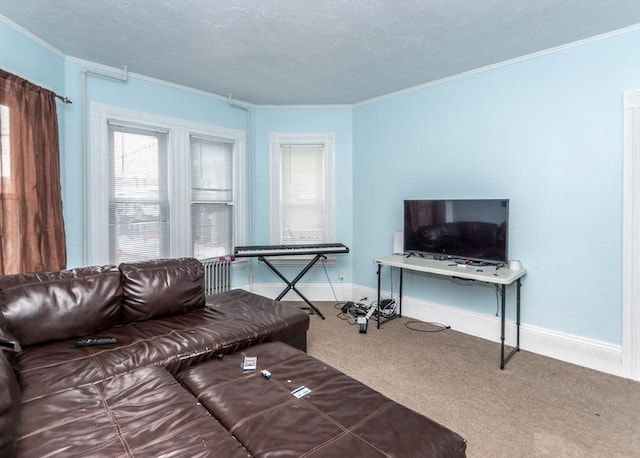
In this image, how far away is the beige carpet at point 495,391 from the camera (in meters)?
1.77

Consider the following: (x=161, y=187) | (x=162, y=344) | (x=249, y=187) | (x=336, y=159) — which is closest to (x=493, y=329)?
(x=336, y=159)

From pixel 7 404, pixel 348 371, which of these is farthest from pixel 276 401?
pixel 348 371

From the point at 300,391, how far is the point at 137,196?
2.86 metres

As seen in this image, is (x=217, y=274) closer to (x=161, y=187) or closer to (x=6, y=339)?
(x=161, y=187)

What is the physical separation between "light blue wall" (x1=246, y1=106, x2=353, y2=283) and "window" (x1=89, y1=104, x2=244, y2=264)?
0.26 meters

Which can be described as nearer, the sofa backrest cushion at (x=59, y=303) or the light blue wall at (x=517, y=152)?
the sofa backrest cushion at (x=59, y=303)

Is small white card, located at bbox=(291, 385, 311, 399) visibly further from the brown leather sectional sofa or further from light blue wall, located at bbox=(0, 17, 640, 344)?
light blue wall, located at bbox=(0, 17, 640, 344)

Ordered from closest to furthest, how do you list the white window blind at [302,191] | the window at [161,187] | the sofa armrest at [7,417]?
the sofa armrest at [7,417]
the window at [161,187]
the white window blind at [302,191]

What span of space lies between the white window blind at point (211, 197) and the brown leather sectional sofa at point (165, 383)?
1.46 metres

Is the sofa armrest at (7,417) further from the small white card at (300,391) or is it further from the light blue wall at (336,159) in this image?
the light blue wall at (336,159)

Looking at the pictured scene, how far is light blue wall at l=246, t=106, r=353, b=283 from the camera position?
4.26 meters

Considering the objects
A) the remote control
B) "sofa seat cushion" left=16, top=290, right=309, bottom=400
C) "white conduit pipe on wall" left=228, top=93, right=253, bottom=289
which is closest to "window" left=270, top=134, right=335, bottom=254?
"white conduit pipe on wall" left=228, top=93, right=253, bottom=289

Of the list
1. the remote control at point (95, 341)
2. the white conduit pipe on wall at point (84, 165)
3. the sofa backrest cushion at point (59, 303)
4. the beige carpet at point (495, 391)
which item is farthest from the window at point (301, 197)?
the remote control at point (95, 341)

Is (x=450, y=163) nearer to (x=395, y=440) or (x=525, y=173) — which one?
(x=525, y=173)
